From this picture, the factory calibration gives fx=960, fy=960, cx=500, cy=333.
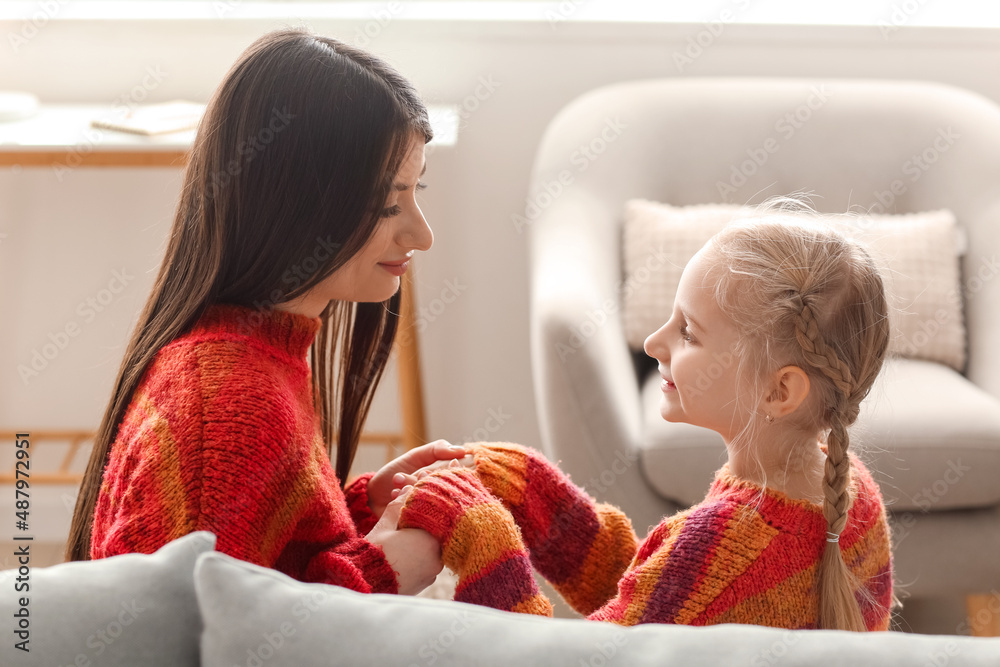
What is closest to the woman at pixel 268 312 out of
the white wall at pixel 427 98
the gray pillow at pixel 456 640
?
the gray pillow at pixel 456 640

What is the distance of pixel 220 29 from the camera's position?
219cm

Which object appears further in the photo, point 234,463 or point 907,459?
point 907,459

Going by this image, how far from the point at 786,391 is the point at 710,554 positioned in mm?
166

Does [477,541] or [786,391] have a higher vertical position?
[786,391]

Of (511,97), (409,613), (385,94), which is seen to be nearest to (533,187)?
(511,97)

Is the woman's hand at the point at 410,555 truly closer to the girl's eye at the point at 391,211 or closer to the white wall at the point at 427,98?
the girl's eye at the point at 391,211

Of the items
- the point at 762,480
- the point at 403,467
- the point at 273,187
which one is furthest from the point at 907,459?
the point at 273,187

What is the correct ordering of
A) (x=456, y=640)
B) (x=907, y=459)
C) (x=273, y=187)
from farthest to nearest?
(x=907, y=459)
(x=273, y=187)
(x=456, y=640)

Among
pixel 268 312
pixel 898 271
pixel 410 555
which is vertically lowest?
pixel 410 555

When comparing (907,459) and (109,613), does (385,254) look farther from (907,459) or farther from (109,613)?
(907,459)

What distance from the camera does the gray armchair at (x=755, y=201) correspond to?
1.49 meters

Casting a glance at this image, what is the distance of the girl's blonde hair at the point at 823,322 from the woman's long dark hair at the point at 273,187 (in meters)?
0.37

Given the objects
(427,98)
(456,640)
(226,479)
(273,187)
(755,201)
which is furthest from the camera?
(427,98)

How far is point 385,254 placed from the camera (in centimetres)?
104
